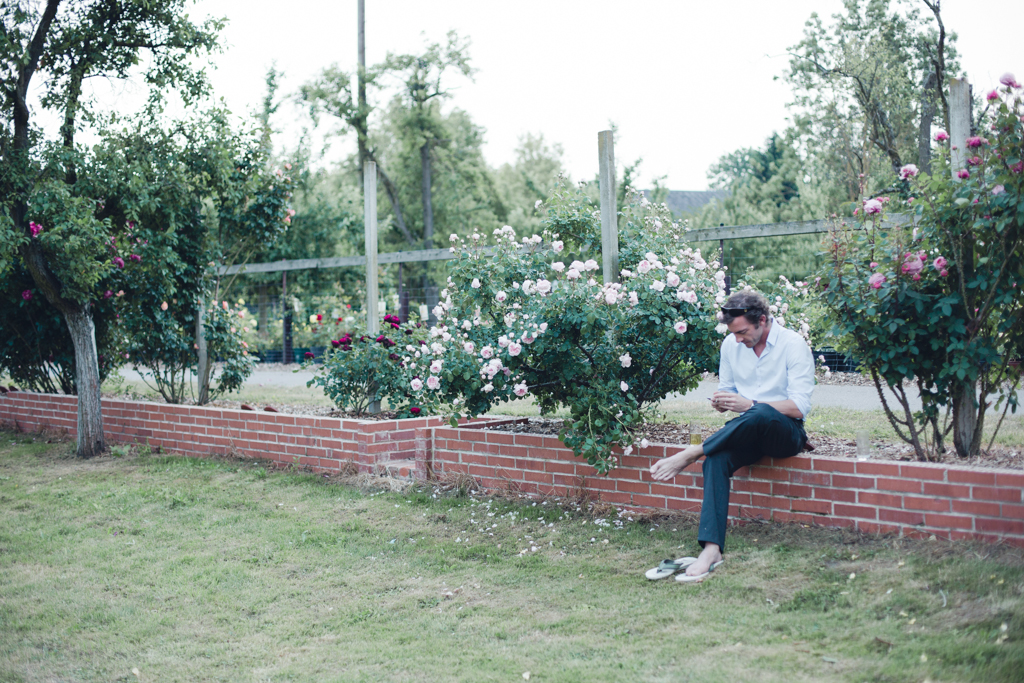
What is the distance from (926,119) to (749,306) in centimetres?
1057

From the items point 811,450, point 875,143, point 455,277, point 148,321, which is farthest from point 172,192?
point 875,143

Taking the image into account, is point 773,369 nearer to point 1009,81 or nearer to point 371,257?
point 1009,81

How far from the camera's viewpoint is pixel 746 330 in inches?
145

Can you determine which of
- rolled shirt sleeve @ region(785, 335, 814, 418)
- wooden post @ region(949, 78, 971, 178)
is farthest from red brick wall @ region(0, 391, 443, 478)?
wooden post @ region(949, 78, 971, 178)

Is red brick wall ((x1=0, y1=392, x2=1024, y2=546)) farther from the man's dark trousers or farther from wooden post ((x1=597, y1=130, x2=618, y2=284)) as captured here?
wooden post ((x1=597, y1=130, x2=618, y2=284))

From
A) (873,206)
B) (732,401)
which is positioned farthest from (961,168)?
(732,401)

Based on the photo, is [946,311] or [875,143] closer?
[946,311]

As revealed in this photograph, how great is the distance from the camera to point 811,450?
4105 millimetres

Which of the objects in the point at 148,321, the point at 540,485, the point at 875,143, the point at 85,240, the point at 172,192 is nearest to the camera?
the point at 540,485

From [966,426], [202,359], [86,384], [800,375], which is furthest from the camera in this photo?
[202,359]

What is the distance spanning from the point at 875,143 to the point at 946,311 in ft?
35.3

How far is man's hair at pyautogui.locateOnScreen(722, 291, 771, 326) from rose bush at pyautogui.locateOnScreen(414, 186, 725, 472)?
0.46 m

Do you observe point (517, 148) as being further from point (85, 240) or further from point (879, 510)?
point (879, 510)

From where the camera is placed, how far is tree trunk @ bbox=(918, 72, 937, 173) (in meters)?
11.8
